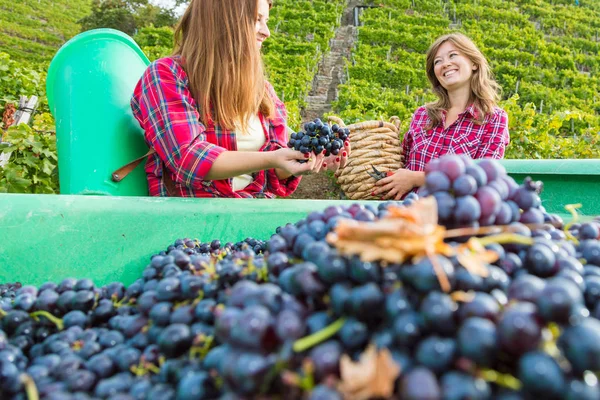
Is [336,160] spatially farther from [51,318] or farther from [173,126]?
[51,318]

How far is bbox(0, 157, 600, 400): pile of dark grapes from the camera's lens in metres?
0.39

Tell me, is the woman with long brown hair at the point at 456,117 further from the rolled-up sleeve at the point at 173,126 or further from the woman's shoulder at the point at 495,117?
the rolled-up sleeve at the point at 173,126

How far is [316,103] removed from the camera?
36.5 ft

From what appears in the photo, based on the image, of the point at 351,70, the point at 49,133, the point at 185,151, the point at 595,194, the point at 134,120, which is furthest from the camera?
the point at 351,70

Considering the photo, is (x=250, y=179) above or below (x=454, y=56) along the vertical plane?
below

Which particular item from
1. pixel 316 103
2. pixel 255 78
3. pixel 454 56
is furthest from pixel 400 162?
pixel 316 103

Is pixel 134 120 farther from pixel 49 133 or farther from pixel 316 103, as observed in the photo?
pixel 316 103

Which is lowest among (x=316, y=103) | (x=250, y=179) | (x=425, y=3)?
(x=316, y=103)

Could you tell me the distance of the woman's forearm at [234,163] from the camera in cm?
160

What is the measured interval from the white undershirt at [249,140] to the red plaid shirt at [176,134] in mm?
59

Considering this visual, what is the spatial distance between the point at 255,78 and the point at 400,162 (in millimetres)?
1447

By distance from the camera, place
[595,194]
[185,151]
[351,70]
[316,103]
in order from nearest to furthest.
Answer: [185,151], [595,194], [316,103], [351,70]

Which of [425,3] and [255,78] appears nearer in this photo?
[255,78]

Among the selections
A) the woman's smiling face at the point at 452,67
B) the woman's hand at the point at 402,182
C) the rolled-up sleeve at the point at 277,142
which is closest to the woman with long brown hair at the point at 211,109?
the rolled-up sleeve at the point at 277,142
